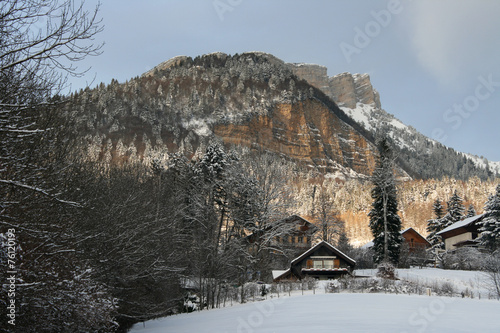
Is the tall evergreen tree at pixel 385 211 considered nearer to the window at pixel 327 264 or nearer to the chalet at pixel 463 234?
the window at pixel 327 264

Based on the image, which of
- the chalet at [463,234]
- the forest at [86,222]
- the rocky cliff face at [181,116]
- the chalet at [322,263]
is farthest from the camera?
the rocky cliff face at [181,116]

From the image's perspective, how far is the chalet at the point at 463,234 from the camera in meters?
50.2

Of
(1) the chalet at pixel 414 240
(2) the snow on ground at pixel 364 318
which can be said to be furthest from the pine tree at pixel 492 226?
(2) the snow on ground at pixel 364 318

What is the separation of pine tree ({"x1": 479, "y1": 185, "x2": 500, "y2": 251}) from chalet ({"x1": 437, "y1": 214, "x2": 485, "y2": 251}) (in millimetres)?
7823

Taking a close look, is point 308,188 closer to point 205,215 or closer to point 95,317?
point 205,215

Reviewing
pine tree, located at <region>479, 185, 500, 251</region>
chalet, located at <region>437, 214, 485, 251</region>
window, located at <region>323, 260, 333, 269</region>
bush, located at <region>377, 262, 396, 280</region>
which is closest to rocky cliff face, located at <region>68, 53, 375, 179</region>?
chalet, located at <region>437, 214, 485, 251</region>

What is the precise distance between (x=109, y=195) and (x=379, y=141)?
31.2m

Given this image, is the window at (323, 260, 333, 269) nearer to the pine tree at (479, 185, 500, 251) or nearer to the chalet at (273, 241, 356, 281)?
the chalet at (273, 241, 356, 281)

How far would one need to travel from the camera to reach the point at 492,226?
40375 millimetres

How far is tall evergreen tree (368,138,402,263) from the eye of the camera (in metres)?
36.6

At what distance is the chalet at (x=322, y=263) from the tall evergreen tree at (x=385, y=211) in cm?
413

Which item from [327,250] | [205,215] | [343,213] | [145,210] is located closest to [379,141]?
[327,250]

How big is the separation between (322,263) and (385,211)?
8197mm

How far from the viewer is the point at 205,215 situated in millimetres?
29734
